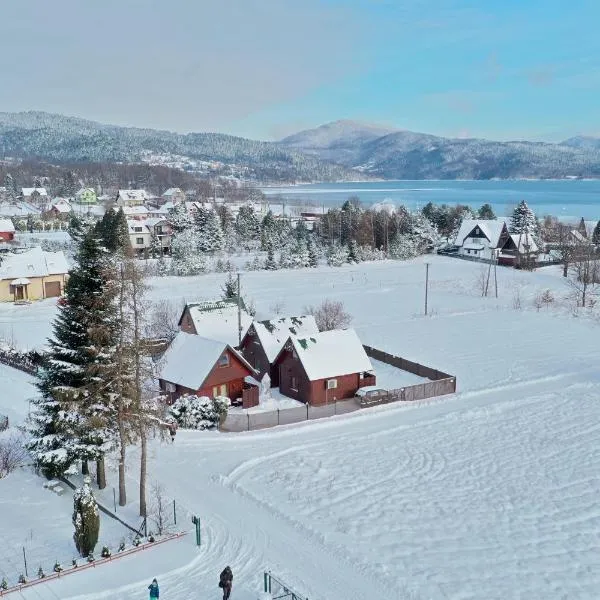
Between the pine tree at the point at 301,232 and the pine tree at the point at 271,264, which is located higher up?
the pine tree at the point at 301,232

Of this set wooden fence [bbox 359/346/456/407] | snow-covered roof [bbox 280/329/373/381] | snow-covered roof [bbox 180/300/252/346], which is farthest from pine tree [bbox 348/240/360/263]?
snow-covered roof [bbox 280/329/373/381]

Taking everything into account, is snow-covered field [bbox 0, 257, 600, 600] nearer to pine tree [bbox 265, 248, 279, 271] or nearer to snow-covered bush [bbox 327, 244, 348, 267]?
pine tree [bbox 265, 248, 279, 271]

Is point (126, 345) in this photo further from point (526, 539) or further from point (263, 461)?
point (526, 539)

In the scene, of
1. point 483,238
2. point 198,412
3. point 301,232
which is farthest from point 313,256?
point 198,412

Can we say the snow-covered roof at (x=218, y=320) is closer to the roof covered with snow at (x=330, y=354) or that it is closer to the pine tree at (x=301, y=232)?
the roof covered with snow at (x=330, y=354)

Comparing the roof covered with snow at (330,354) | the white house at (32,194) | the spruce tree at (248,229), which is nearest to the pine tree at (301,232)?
the spruce tree at (248,229)

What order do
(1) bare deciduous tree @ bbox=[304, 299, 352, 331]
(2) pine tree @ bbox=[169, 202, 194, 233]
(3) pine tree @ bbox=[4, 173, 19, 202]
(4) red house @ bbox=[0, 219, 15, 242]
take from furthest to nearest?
1. (3) pine tree @ bbox=[4, 173, 19, 202]
2. (2) pine tree @ bbox=[169, 202, 194, 233]
3. (4) red house @ bbox=[0, 219, 15, 242]
4. (1) bare deciduous tree @ bbox=[304, 299, 352, 331]
